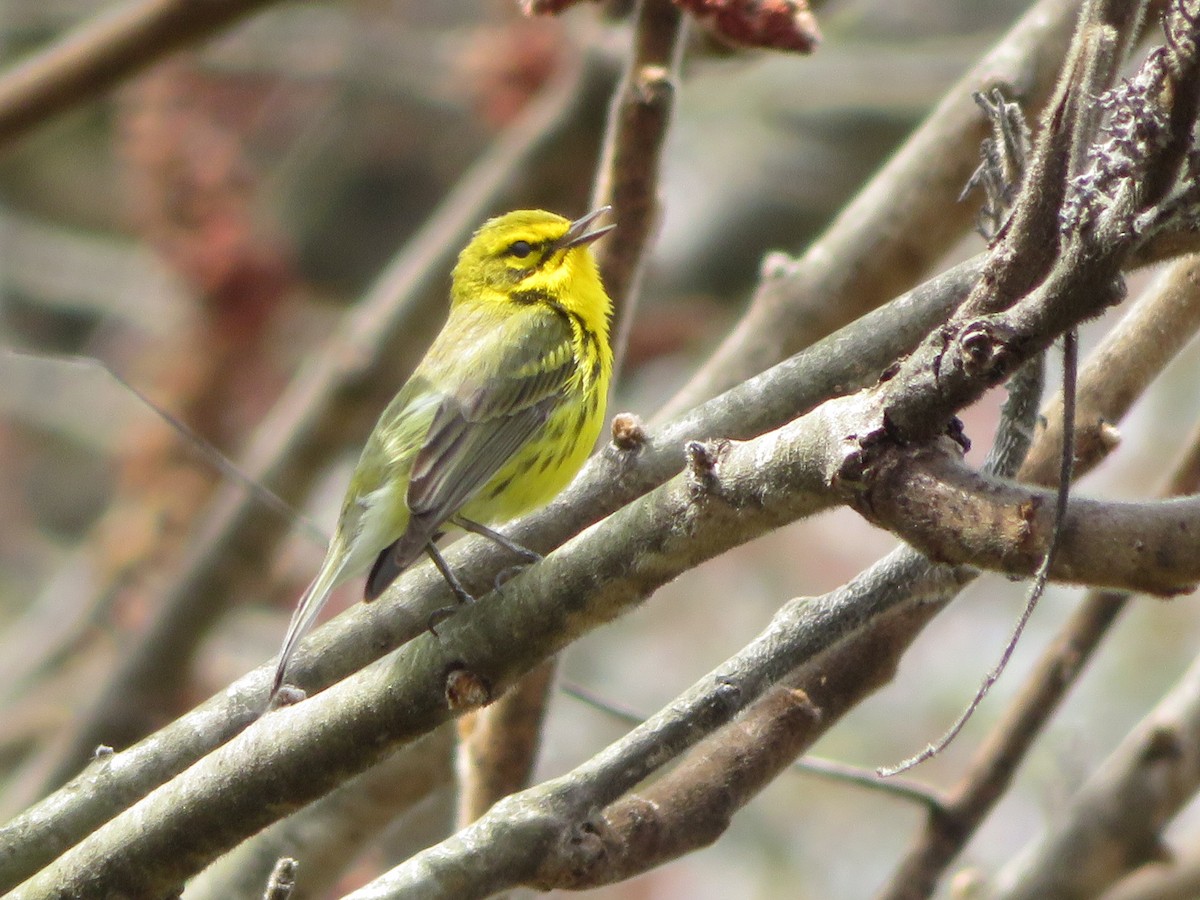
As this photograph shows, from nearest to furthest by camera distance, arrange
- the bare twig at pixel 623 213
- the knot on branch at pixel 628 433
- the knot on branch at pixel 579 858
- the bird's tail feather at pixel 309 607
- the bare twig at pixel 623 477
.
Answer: the knot on branch at pixel 579 858 → the bare twig at pixel 623 477 → the knot on branch at pixel 628 433 → the bird's tail feather at pixel 309 607 → the bare twig at pixel 623 213

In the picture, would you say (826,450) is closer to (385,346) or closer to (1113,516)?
(1113,516)

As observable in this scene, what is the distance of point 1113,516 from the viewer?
186 cm

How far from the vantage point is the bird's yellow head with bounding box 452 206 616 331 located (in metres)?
5.16

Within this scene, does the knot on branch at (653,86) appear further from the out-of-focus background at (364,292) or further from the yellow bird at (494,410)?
the out-of-focus background at (364,292)

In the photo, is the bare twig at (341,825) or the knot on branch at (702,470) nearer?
the knot on branch at (702,470)

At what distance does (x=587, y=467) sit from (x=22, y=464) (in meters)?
8.74

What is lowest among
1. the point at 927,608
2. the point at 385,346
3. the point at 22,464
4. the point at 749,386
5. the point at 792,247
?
the point at 927,608

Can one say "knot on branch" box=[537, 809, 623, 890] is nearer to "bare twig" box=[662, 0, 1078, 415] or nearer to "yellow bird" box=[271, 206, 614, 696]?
"yellow bird" box=[271, 206, 614, 696]

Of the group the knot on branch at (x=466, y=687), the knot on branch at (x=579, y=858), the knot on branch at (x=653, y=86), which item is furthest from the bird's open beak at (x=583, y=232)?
the knot on branch at (x=579, y=858)

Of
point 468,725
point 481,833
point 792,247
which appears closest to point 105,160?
point 792,247

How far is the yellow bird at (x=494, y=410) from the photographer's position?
4113 mm

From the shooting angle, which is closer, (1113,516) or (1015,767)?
(1113,516)

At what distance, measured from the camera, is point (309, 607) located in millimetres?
3500

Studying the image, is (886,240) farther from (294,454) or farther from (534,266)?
(294,454)
